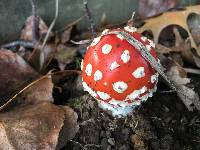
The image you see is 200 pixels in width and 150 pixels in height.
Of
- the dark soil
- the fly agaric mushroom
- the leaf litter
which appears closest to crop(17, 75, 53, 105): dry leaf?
the leaf litter

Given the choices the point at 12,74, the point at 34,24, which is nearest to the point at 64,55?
the point at 34,24

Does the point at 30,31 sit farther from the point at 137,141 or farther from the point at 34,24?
the point at 137,141

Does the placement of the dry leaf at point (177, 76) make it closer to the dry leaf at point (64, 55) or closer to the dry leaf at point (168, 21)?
the dry leaf at point (168, 21)

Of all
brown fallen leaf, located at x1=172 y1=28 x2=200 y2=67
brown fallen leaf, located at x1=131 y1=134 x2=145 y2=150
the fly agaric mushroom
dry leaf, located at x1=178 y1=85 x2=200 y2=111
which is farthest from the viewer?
brown fallen leaf, located at x1=172 y1=28 x2=200 y2=67

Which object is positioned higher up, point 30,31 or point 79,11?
point 79,11

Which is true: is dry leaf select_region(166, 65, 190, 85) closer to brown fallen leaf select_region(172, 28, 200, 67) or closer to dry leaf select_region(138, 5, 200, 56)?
brown fallen leaf select_region(172, 28, 200, 67)

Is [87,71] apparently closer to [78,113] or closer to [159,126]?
[78,113]

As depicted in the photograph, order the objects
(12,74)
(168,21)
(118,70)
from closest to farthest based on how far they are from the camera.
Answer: (118,70), (12,74), (168,21)
